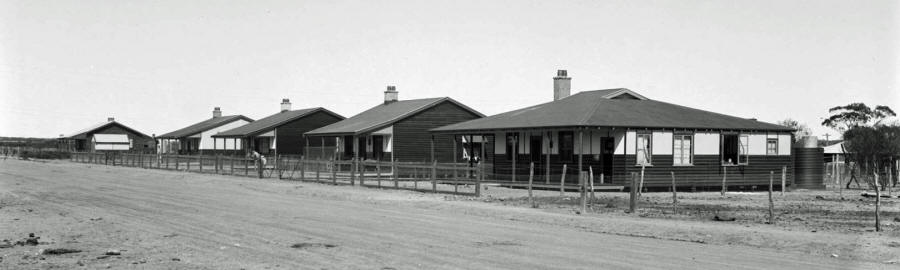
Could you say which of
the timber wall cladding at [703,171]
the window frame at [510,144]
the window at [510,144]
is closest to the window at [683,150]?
the timber wall cladding at [703,171]

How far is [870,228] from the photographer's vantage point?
18672mm

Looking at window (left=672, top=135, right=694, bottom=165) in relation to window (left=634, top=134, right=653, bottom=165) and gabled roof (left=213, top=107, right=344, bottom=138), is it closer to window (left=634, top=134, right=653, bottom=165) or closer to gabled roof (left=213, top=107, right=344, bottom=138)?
window (left=634, top=134, right=653, bottom=165)

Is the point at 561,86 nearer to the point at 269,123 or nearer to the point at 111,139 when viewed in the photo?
the point at 269,123

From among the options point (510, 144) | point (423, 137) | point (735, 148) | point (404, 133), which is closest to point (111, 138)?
point (423, 137)

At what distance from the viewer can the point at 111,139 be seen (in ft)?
333

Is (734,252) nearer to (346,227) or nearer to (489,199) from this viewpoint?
(346,227)

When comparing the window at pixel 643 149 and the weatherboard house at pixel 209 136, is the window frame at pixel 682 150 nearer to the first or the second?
the window at pixel 643 149

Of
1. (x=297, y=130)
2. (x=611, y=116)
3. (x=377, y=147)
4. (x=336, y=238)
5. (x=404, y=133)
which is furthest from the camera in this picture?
(x=297, y=130)

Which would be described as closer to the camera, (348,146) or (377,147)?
(377,147)

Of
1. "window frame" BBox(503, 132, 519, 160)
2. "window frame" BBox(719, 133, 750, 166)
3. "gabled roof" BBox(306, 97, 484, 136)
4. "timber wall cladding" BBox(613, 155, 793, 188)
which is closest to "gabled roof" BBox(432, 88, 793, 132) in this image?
"window frame" BBox(719, 133, 750, 166)

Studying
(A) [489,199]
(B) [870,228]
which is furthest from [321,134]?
(B) [870,228]

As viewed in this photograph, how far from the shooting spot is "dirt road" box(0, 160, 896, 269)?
12.9m

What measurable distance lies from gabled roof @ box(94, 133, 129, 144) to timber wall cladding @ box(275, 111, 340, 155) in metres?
42.0

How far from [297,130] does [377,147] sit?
13.5 metres
